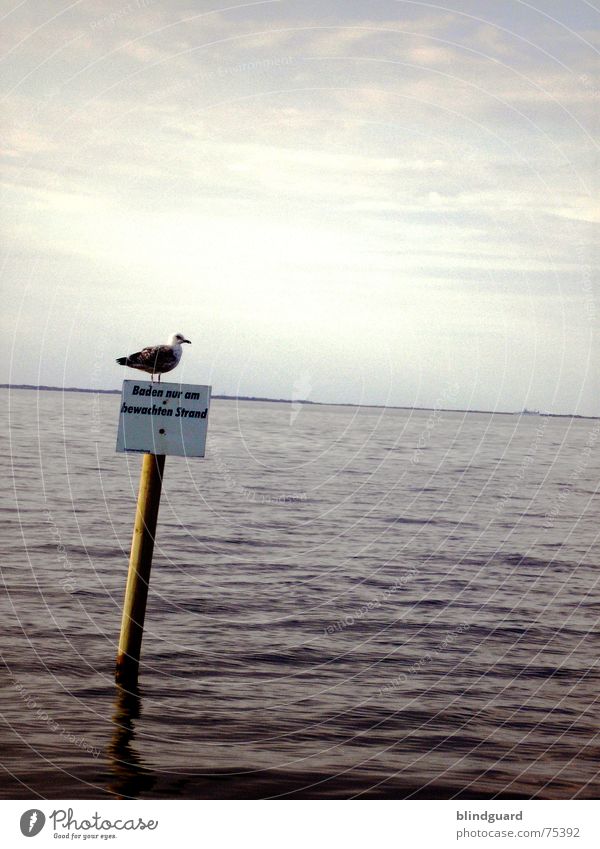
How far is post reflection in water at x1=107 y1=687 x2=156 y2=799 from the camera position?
7.59m

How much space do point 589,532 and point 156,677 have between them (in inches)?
668

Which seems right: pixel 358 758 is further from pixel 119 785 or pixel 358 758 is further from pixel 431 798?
pixel 119 785

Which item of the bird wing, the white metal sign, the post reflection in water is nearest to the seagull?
the bird wing

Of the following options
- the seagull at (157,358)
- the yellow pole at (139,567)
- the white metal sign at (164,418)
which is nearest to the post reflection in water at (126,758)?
the yellow pole at (139,567)

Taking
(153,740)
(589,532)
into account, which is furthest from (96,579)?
(589,532)

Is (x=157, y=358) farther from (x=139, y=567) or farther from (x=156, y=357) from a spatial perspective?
(x=139, y=567)

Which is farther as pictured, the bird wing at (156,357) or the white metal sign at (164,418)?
the bird wing at (156,357)

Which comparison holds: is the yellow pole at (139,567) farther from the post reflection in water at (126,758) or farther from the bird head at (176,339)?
the bird head at (176,339)

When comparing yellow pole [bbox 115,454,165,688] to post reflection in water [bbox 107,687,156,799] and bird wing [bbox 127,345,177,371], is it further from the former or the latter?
bird wing [bbox 127,345,177,371]

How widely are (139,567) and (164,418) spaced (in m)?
1.74

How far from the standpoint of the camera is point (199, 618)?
13422 mm

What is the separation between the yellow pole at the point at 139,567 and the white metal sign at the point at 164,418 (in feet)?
1.48

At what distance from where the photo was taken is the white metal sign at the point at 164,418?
8.67 metres

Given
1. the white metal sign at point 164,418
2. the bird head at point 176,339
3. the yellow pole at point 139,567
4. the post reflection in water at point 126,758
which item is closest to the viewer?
the post reflection in water at point 126,758
